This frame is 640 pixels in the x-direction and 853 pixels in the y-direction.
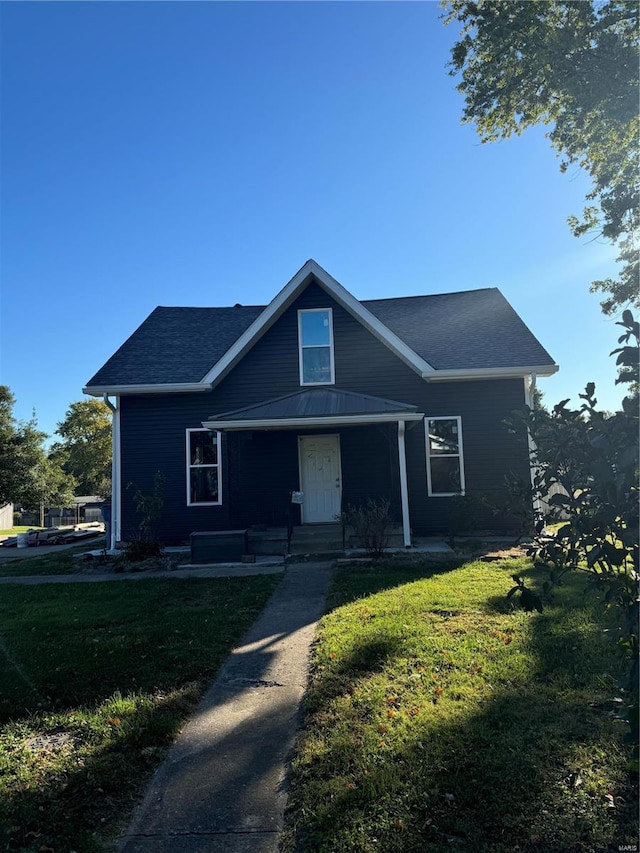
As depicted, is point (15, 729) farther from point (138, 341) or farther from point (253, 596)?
point (138, 341)

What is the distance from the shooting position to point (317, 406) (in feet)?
37.3

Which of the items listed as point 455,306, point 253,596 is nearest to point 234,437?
point 253,596

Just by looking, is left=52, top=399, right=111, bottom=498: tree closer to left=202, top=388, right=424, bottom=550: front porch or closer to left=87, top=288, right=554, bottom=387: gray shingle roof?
left=87, top=288, right=554, bottom=387: gray shingle roof

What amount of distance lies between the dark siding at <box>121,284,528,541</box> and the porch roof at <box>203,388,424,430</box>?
132cm

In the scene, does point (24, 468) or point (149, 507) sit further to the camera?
point (24, 468)

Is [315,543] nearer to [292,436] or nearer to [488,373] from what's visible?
[292,436]

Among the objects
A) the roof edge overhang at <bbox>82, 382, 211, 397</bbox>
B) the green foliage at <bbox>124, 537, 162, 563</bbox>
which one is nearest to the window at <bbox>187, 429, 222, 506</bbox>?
the roof edge overhang at <bbox>82, 382, 211, 397</bbox>

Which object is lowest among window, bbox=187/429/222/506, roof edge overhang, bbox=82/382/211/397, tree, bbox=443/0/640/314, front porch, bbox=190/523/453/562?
front porch, bbox=190/523/453/562

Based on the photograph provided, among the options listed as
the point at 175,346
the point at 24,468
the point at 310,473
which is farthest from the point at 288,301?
the point at 24,468

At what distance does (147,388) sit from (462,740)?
1122 centimetres

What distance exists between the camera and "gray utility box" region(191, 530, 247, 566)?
10523mm

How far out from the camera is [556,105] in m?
11.4

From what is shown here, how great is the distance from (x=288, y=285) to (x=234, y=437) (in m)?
3.92

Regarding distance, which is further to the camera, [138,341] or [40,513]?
[40,513]
